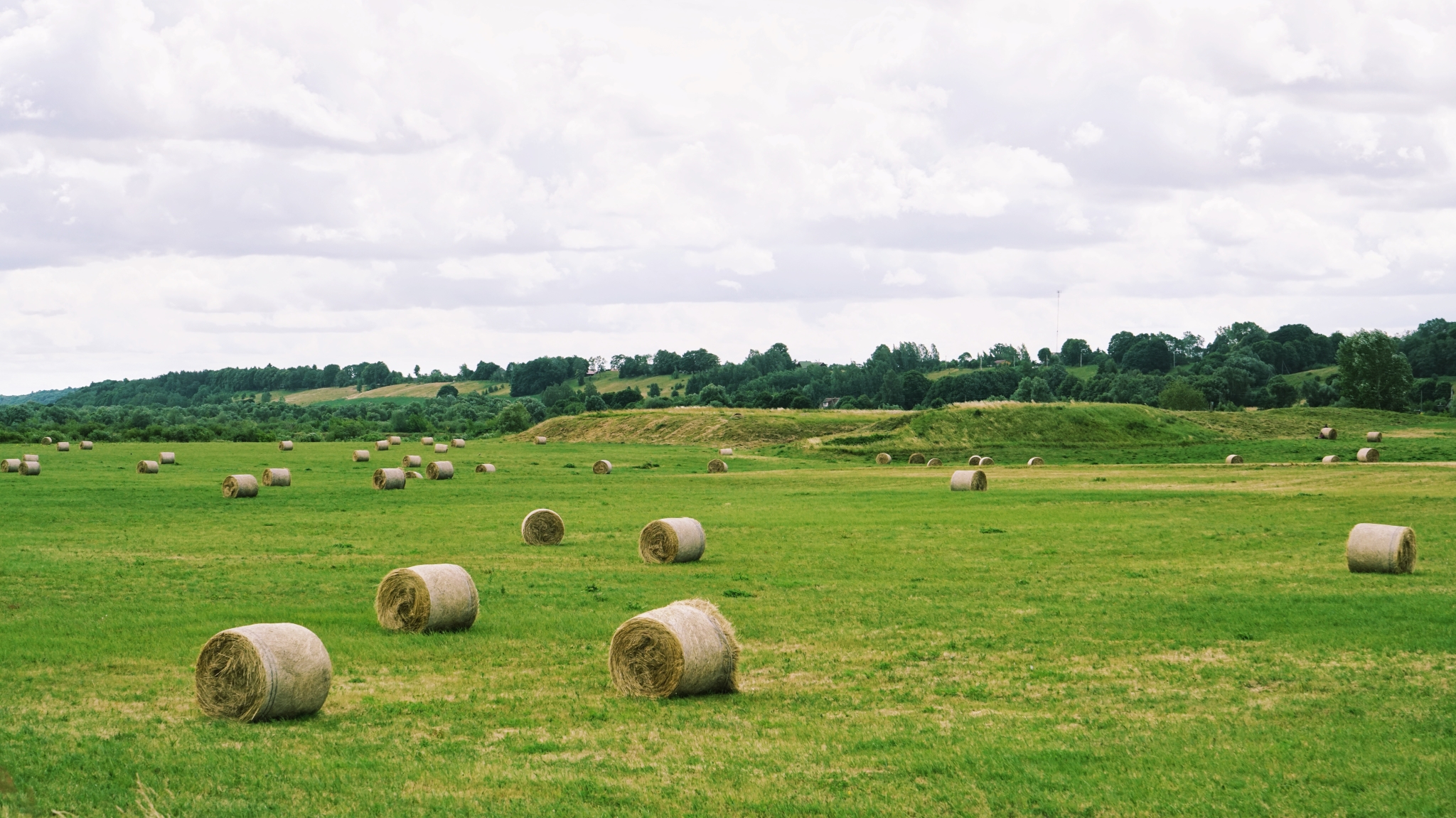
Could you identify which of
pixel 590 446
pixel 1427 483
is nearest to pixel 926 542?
pixel 1427 483

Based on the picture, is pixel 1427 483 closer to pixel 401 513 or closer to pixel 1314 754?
pixel 401 513

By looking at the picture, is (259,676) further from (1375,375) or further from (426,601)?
(1375,375)

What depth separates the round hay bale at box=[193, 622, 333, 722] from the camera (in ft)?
45.5

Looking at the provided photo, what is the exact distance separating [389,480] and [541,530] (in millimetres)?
24196

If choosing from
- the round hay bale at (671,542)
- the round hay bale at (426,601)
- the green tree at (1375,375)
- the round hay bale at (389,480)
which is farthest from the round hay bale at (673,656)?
the green tree at (1375,375)

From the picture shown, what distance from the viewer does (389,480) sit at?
183 feet

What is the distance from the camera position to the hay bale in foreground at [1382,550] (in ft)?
84.0

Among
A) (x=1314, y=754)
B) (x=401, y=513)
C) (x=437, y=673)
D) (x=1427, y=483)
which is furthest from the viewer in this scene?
(x=1427, y=483)

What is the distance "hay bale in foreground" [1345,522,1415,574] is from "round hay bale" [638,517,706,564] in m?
14.8

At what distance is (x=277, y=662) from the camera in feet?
45.8

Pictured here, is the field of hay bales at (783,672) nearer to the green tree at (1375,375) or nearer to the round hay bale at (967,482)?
the round hay bale at (967,482)

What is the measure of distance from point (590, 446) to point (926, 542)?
82.1 metres

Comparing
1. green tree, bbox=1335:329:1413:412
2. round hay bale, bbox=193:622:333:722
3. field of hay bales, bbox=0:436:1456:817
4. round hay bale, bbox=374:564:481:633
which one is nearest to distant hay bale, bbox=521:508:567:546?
field of hay bales, bbox=0:436:1456:817

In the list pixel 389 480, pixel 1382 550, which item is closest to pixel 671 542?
pixel 1382 550
